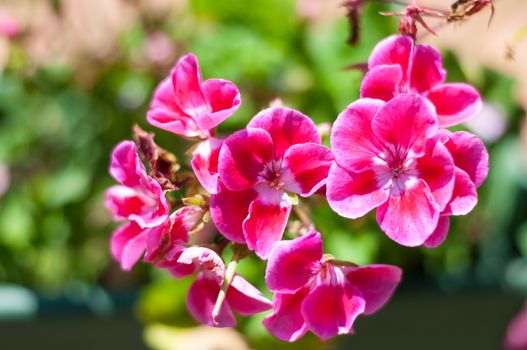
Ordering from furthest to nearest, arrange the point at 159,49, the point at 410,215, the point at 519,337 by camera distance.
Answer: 1. the point at 159,49
2. the point at 519,337
3. the point at 410,215

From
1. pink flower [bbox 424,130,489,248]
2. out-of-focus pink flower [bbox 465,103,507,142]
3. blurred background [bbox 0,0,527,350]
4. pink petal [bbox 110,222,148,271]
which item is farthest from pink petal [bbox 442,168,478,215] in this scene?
out-of-focus pink flower [bbox 465,103,507,142]

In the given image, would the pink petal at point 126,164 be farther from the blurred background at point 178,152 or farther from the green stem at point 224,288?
the blurred background at point 178,152

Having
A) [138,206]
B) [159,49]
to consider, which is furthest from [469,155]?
[159,49]

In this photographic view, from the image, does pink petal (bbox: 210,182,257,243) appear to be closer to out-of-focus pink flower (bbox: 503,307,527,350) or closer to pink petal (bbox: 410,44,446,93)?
pink petal (bbox: 410,44,446,93)

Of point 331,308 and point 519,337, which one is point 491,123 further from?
point 331,308

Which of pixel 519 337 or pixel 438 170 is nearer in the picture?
pixel 438 170

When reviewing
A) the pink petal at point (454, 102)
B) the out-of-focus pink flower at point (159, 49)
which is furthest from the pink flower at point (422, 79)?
the out-of-focus pink flower at point (159, 49)

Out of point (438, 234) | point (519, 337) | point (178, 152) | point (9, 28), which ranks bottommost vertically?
point (519, 337)
